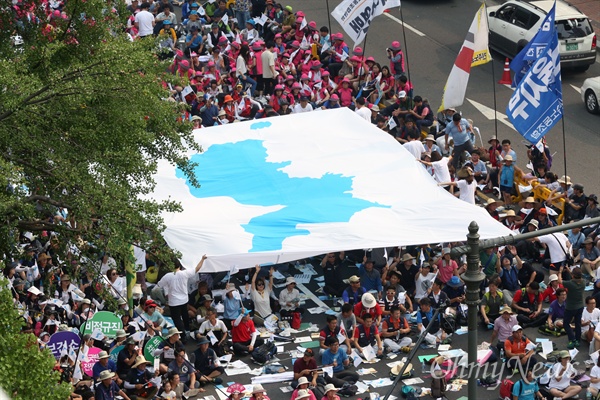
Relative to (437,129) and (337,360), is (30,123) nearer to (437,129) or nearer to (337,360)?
(337,360)

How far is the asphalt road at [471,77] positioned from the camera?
90.0 ft

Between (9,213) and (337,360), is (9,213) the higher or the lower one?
the higher one

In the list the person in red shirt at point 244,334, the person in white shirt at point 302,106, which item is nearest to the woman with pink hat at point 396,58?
the person in white shirt at point 302,106

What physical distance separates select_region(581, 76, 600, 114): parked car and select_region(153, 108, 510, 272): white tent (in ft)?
27.6

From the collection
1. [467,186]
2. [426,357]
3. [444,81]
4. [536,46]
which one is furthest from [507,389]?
[444,81]

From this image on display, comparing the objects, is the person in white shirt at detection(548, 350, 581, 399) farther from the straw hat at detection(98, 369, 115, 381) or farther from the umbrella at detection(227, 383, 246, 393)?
the straw hat at detection(98, 369, 115, 381)

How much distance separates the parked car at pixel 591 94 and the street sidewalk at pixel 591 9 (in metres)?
6.06

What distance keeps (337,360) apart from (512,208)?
7.22 metres

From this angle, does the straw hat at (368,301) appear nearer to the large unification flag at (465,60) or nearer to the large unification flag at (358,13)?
the large unification flag at (465,60)

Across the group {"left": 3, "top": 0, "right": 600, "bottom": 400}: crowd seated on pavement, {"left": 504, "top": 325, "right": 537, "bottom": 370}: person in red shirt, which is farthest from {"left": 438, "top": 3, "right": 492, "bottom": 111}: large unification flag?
{"left": 504, "top": 325, "right": 537, "bottom": 370}: person in red shirt

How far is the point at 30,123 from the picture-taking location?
15.7 m

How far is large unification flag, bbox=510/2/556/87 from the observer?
72.2 ft

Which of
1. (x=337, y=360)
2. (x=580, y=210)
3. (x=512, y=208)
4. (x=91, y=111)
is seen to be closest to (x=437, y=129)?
(x=512, y=208)

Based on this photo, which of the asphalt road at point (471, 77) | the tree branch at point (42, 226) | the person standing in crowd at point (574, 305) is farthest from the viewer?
the asphalt road at point (471, 77)
